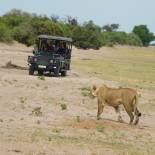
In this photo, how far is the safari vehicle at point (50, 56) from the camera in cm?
3447

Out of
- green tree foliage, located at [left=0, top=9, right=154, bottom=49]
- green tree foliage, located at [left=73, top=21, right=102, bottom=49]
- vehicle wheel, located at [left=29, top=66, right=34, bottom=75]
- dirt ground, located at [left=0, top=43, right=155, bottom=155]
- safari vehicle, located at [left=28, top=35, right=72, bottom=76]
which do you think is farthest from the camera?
green tree foliage, located at [left=73, top=21, right=102, bottom=49]

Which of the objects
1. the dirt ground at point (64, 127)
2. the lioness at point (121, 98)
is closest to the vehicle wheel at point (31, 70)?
the dirt ground at point (64, 127)

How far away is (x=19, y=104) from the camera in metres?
18.8

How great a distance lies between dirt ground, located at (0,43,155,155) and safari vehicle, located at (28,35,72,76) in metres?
10.2

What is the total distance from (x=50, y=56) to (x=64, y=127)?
20.3 metres

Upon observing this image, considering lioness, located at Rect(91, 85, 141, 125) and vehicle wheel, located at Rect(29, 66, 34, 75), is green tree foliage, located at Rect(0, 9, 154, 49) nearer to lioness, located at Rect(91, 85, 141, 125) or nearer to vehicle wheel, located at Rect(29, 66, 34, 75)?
vehicle wheel, located at Rect(29, 66, 34, 75)

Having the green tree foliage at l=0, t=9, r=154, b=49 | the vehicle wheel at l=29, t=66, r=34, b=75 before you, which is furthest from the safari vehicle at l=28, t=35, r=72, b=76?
the green tree foliage at l=0, t=9, r=154, b=49

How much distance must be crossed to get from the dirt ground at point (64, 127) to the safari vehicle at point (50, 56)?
10.2 metres

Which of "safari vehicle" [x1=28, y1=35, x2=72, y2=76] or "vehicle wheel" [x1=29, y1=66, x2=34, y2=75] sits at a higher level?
"safari vehicle" [x1=28, y1=35, x2=72, y2=76]

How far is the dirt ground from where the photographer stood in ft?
37.9

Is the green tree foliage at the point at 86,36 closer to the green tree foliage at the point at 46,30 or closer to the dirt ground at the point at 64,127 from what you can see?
the green tree foliage at the point at 46,30

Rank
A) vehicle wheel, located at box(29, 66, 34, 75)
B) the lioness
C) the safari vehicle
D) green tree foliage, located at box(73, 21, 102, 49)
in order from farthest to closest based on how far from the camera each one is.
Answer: green tree foliage, located at box(73, 21, 102, 49) < the safari vehicle < vehicle wheel, located at box(29, 66, 34, 75) < the lioness

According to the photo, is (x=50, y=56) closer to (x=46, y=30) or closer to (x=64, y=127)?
(x=64, y=127)

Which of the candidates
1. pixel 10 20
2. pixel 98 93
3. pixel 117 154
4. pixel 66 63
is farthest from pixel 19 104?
pixel 10 20
